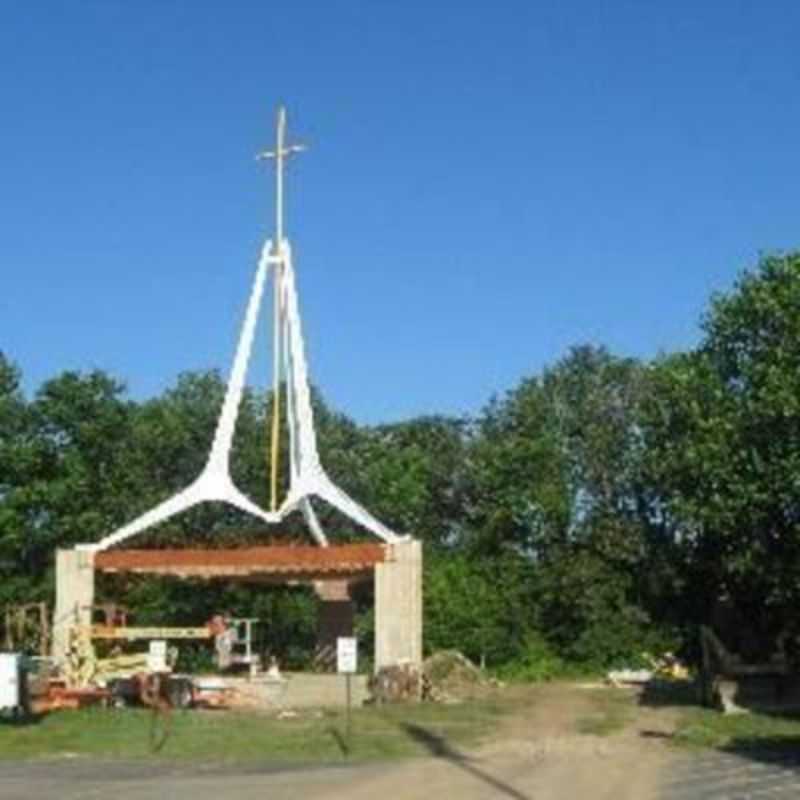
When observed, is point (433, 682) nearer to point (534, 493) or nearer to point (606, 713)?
point (606, 713)

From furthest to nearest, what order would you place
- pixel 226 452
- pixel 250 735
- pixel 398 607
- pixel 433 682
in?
pixel 226 452, pixel 433 682, pixel 398 607, pixel 250 735

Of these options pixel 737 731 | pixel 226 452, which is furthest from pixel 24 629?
pixel 737 731

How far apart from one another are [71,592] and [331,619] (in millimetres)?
14409

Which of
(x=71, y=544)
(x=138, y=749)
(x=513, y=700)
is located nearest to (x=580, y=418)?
(x=71, y=544)

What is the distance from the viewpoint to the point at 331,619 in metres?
61.3

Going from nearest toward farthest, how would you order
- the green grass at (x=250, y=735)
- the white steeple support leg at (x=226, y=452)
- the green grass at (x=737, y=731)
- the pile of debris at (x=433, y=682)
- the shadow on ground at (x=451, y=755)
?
the shadow on ground at (x=451, y=755) → the green grass at (x=250, y=735) → the green grass at (x=737, y=731) → the pile of debris at (x=433, y=682) → the white steeple support leg at (x=226, y=452)

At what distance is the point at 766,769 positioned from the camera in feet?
89.2

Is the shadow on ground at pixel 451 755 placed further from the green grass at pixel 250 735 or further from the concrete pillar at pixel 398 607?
the concrete pillar at pixel 398 607

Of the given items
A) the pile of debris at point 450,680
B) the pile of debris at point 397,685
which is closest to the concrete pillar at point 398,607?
the pile of debris at point 397,685

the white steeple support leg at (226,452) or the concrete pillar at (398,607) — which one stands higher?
the white steeple support leg at (226,452)

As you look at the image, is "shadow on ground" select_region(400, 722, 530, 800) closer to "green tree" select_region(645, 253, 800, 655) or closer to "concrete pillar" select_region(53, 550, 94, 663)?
"green tree" select_region(645, 253, 800, 655)

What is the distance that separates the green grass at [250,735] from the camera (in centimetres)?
3041

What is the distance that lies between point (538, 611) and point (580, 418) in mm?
10531

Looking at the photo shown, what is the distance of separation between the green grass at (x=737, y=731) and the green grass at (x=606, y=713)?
54.4 inches
